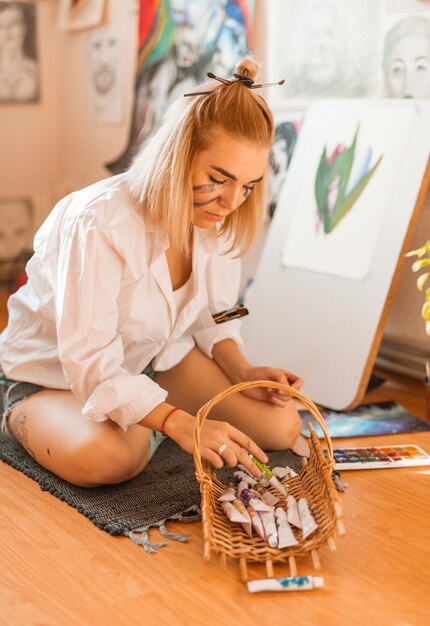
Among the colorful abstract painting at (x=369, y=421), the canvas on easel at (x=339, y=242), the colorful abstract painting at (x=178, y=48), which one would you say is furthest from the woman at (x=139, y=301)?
the colorful abstract painting at (x=178, y=48)

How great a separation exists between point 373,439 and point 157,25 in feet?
6.77

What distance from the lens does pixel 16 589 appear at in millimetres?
1439

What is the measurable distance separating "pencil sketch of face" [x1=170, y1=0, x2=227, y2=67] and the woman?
55.9 inches

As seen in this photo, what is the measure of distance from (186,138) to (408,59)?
1.09 meters

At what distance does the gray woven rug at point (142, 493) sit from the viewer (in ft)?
5.50

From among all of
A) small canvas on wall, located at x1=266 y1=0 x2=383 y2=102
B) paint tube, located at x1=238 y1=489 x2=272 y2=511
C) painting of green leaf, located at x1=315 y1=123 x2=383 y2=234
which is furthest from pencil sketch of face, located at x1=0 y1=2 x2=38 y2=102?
paint tube, located at x1=238 y1=489 x2=272 y2=511

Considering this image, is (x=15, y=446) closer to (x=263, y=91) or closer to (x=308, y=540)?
(x=308, y=540)

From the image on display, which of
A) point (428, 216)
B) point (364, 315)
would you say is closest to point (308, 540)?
point (364, 315)

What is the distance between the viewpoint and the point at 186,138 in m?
1.70

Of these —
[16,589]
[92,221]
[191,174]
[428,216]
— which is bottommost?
[16,589]

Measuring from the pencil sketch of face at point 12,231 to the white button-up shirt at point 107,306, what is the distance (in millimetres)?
2098

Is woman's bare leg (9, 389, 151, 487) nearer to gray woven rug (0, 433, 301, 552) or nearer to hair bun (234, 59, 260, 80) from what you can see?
gray woven rug (0, 433, 301, 552)

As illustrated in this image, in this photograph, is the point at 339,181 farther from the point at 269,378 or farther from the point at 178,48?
the point at 178,48

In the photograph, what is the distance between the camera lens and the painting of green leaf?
2.58 metres
